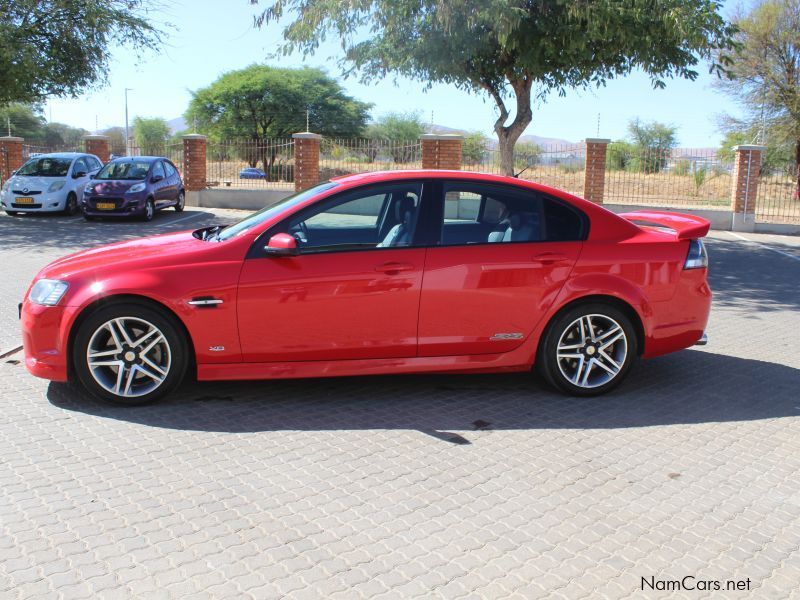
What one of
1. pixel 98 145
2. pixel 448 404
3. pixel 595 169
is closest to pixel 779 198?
pixel 595 169

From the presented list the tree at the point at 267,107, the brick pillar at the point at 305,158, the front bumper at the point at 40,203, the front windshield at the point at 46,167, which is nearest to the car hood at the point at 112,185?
the front bumper at the point at 40,203

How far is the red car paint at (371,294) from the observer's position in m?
5.37

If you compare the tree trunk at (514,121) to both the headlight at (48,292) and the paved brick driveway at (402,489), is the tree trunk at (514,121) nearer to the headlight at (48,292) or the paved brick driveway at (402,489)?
the paved brick driveway at (402,489)

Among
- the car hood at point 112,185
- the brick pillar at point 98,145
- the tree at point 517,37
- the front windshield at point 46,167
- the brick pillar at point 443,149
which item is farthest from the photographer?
the brick pillar at point 98,145

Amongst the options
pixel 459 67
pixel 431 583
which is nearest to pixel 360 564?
pixel 431 583

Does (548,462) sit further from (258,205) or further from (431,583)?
(258,205)

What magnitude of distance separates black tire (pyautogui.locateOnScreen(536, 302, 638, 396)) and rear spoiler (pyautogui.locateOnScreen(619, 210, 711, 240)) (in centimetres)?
82

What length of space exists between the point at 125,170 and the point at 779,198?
19.7 metres

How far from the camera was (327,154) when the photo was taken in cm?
2538

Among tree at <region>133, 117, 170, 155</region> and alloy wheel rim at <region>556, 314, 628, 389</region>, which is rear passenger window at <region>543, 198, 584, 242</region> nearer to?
alloy wheel rim at <region>556, 314, 628, 389</region>

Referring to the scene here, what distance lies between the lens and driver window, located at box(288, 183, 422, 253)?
5.61m

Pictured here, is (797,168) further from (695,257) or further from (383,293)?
(383,293)

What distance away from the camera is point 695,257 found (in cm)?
613

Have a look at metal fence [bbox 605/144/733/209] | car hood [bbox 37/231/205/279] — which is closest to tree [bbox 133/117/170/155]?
metal fence [bbox 605/144/733/209]
